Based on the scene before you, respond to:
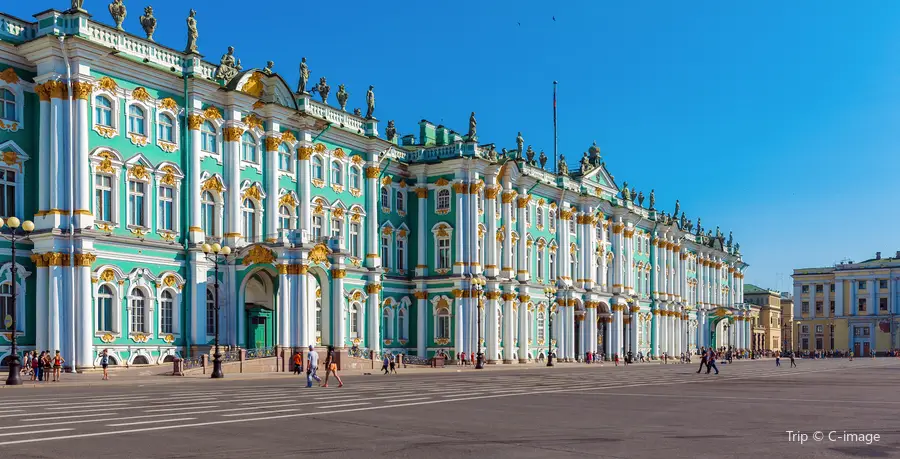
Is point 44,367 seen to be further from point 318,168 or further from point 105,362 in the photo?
point 318,168

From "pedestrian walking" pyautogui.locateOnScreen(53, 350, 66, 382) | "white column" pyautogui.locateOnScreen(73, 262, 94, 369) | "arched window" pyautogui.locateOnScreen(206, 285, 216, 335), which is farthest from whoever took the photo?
"arched window" pyautogui.locateOnScreen(206, 285, 216, 335)

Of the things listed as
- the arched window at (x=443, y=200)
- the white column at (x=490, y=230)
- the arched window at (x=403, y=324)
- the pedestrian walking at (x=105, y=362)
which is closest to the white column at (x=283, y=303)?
the pedestrian walking at (x=105, y=362)

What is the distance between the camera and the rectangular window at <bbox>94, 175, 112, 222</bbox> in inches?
1832

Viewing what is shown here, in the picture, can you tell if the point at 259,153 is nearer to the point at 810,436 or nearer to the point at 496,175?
the point at 496,175

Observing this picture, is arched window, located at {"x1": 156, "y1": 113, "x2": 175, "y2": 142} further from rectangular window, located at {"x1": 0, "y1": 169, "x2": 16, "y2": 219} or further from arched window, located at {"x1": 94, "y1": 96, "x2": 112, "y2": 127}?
rectangular window, located at {"x1": 0, "y1": 169, "x2": 16, "y2": 219}

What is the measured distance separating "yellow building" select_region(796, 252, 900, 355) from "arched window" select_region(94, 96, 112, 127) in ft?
495

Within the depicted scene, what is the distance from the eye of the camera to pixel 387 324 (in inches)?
2785

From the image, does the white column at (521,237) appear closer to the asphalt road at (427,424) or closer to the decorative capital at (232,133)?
the decorative capital at (232,133)

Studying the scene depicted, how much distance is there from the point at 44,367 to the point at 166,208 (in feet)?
42.1

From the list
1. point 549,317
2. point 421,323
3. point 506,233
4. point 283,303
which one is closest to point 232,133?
point 283,303

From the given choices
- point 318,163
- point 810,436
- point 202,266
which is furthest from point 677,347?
point 810,436

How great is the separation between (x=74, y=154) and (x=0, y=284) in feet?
22.1

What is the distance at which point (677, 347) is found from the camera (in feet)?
382

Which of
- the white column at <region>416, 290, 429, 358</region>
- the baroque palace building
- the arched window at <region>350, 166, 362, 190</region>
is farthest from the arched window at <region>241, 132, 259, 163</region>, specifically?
the white column at <region>416, 290, 429, 358</region>
